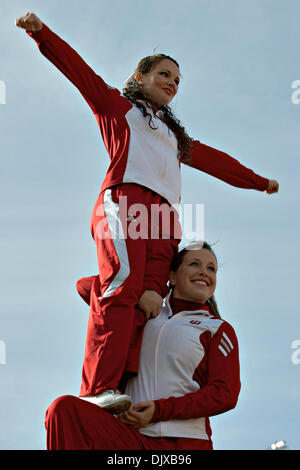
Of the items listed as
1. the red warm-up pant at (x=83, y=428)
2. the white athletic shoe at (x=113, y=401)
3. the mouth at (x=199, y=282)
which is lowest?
the red warm-up pant at (x=83, y=428)

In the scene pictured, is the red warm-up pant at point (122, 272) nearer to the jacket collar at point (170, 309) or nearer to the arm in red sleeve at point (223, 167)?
the jacket collar at point (170, 309)

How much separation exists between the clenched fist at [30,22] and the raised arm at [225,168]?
5.84 ft

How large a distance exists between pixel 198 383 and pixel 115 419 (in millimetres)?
744

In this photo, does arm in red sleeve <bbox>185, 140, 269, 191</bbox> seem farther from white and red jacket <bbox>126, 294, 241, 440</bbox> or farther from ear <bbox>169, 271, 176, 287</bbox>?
white and red jacket <bbox>126, 294, 241, 440</bbox>

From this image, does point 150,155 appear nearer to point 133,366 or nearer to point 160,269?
point 160,269

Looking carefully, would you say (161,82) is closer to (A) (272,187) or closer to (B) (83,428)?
(A) (272,187)

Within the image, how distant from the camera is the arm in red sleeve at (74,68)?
545cm

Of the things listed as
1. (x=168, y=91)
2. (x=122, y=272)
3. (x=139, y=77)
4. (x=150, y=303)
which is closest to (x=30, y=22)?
(x=139, y=77)

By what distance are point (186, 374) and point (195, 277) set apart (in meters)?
0.81

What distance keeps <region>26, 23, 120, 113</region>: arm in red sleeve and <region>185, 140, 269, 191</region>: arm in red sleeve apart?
107 cm

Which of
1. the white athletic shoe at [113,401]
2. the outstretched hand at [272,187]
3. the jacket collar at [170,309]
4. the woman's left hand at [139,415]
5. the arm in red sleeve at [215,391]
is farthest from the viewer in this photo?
the outstretched hand at [272,187]

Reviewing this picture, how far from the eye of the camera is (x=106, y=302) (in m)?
5.19

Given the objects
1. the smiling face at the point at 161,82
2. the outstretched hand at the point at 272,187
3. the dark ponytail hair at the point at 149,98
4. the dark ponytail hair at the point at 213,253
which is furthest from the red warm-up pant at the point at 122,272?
the outstretched hand at the point at 272,187

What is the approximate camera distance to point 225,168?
6.73 metres
